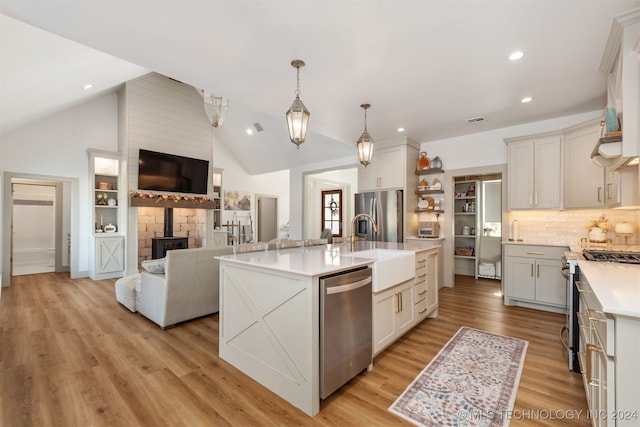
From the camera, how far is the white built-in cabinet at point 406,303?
2.44m

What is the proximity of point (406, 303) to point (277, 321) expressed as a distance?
57.7 inches

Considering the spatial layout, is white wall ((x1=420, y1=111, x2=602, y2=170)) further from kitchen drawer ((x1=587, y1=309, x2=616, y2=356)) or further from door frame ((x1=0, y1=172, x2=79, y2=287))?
door frame ((x1=0, y1=172, x2=79, y2=287))

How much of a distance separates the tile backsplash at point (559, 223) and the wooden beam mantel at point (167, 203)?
6672mm

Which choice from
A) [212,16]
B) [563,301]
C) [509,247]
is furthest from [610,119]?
[212,16]

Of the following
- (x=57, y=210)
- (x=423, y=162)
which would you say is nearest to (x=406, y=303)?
(x=423, y=162)

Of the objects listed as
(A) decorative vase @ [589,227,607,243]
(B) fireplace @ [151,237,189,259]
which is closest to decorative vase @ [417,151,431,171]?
(A) decorative vase @ [589,227,607,243]

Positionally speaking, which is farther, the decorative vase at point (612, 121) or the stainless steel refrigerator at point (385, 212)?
the stainless steel refrigerator at point (385, 212)

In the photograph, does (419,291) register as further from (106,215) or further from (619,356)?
(106,215)

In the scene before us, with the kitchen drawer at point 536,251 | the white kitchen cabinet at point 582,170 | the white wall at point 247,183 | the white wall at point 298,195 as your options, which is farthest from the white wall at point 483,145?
the white wall at point 247,183

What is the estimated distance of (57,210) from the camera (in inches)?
250

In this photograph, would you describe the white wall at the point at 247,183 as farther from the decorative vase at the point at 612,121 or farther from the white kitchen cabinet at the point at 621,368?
the white kitchen cabinet at the point at 621,368

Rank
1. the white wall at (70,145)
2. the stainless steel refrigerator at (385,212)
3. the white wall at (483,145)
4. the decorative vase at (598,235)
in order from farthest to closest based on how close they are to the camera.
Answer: the white wall at (70,145), the stainless steel refrigerator at (385,212), the white wall at (483,145), the decorative vase at (598,235)

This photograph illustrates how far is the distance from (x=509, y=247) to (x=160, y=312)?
15.2 ft

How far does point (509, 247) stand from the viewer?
4.03 metres
